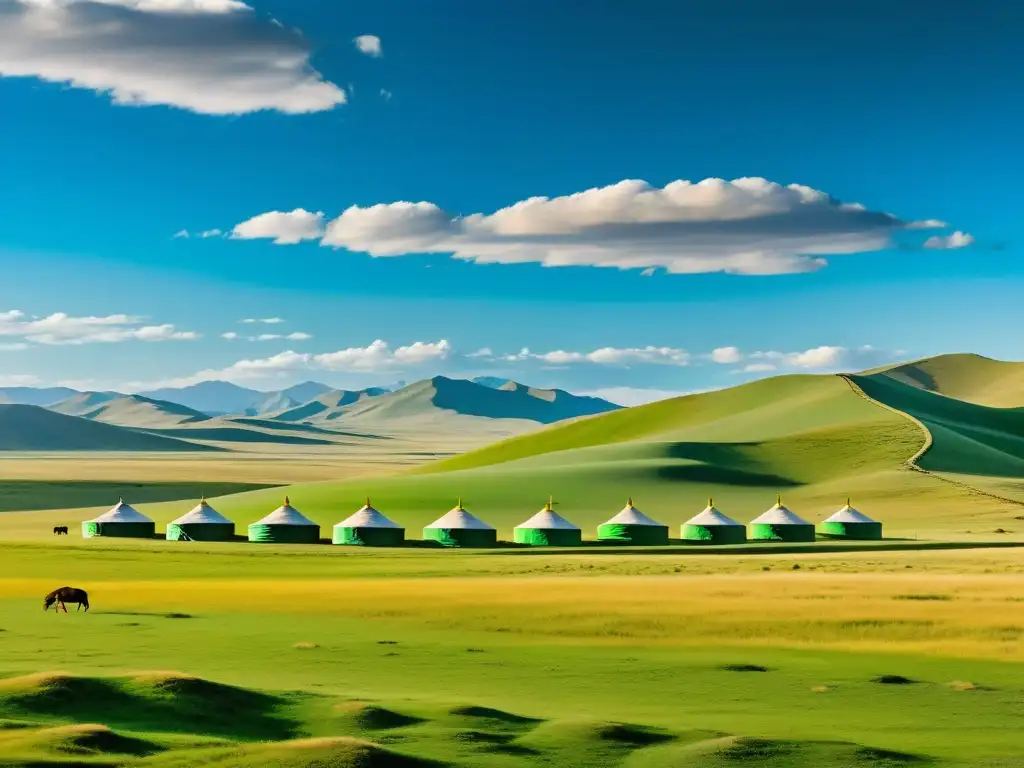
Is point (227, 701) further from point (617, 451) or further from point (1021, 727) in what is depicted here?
point (617, 451)

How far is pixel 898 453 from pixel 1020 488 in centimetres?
1698

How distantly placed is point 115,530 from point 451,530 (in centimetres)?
2334

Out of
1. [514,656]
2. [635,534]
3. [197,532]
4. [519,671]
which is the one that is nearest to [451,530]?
[635,534]

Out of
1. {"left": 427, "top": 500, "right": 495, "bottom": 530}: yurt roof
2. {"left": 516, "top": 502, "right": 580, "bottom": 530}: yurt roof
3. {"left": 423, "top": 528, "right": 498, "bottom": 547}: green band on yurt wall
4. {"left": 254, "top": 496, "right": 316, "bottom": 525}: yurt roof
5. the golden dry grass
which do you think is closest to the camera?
the golden dry grass

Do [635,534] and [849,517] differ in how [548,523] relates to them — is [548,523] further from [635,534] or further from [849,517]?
[849,517]

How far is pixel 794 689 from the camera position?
1312 inches

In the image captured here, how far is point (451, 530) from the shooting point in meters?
103

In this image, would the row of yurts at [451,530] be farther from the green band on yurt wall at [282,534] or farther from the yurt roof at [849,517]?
the yurt roof at [849,517]

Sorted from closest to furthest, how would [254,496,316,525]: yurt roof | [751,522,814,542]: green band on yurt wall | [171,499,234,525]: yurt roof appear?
1. [254,496,316,525]: yurt roof
2. [171,499,234,525]: yurt roof
3. [751,522,814,542]: green band on yurt wall

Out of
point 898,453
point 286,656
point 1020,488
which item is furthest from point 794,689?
point 898,453

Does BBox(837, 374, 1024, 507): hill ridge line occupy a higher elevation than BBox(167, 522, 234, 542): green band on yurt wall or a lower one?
higher

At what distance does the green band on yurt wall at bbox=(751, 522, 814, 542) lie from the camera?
112m

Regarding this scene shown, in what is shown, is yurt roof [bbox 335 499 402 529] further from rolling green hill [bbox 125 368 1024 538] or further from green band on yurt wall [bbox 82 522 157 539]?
green band on yurt wall [bbox 82 522 157 539]

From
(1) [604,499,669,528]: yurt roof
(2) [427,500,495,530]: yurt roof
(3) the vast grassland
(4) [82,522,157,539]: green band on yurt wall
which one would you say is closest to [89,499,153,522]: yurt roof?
(4) [82,522,157,539]: green band on yurt wall
